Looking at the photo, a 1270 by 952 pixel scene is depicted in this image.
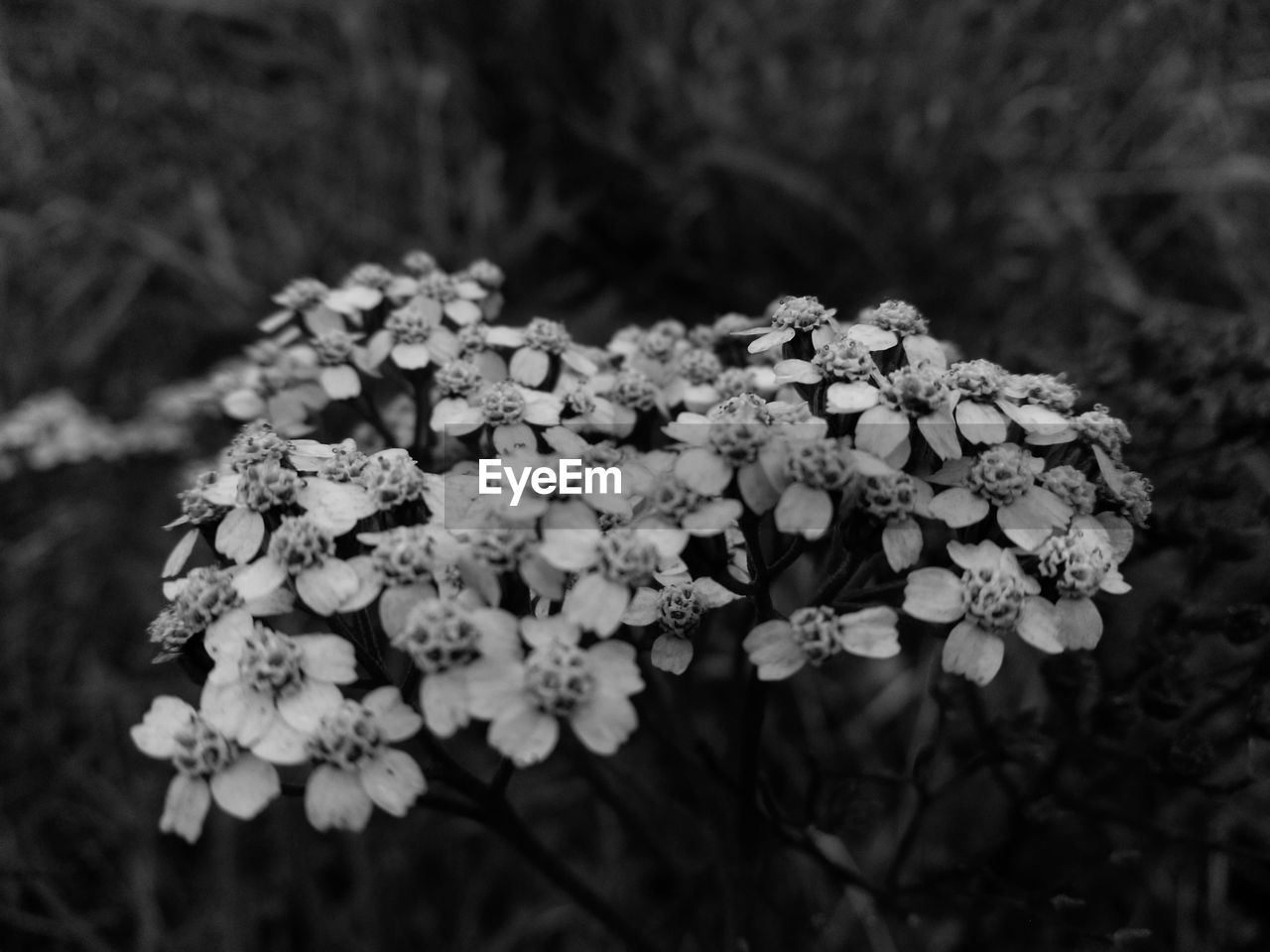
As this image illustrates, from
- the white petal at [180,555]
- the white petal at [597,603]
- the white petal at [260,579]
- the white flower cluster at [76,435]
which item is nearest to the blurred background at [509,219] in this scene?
the white flower cluster at [76,435]

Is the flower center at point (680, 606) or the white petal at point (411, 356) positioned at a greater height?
the white petal at point (411, 356)

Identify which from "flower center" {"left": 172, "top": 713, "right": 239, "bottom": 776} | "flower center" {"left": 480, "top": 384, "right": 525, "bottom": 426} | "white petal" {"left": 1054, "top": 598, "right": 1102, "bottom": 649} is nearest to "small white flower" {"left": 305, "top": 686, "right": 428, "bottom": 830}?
"flower center" {"left": 172, "top": 713, "right": 239, "bottom": 776}

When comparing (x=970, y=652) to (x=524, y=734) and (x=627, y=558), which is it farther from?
(x=524, y=734)

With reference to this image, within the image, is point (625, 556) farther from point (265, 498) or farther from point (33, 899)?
point (33, 899)

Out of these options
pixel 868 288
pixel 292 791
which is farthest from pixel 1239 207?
pixel 292 791

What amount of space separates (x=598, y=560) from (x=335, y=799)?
399mm

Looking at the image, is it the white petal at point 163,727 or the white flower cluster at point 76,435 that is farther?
the white flower cluster at point 76,435

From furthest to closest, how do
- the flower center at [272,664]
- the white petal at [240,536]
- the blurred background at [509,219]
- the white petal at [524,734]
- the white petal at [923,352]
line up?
the blurred background at [509,219] < the white petal at [923,352] < the white petal at [240,536] < the flower center at [272,664] < the white petal at [524,734]

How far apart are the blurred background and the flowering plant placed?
1179 millimetres

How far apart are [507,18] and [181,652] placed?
3.58 meters

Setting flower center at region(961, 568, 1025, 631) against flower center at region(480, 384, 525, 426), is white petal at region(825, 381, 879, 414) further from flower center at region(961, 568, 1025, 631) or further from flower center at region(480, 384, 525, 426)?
flower center at region(480, 384, 525, 426)

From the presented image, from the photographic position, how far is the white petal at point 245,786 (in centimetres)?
119

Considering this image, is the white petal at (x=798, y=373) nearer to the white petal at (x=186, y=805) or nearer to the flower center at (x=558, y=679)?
the flower center at (x=558, y=679)

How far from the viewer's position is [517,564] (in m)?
1.24
